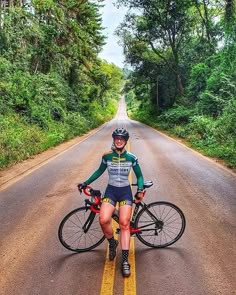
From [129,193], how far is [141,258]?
0.99 metres

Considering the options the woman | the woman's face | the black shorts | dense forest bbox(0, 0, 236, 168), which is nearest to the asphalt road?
the woman

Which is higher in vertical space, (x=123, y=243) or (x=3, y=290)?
(x=123, y=243)

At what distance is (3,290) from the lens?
4289 millimetres

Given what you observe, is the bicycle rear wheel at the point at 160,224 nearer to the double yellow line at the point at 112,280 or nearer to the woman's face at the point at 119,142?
the double yellow line at the point at 112,280

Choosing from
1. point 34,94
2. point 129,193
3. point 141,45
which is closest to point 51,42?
point 34,94

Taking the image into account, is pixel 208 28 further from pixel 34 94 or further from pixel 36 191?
pixel 36 191

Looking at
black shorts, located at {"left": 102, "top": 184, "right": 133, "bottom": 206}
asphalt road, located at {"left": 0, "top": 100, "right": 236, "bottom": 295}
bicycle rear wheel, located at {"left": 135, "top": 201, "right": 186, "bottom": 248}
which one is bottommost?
asphalt road, located at {"left": 0, "top": 100, "right": 236, "bottom": 295}

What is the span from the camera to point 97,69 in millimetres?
45812

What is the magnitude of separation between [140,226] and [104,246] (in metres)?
0.68

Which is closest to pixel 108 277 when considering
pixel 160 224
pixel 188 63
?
pixel 160 224

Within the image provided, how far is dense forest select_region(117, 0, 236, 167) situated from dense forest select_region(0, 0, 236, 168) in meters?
0.09

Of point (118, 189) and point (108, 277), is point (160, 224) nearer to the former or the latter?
point (118, 189)

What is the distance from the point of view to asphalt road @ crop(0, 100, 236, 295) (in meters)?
4.38

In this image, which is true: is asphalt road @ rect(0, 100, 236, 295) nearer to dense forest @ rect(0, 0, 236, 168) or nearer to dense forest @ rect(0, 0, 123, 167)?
dense forest @ rect(0, 0, 236, 168)
